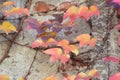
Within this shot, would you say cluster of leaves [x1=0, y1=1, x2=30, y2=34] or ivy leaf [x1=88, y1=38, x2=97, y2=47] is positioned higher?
cluster of leaves [x1=0, y1=1, x2=30, y2=34]

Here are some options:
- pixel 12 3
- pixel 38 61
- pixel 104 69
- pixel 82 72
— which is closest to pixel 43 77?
pixel 38 61

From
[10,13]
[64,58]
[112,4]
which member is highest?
[112,4]

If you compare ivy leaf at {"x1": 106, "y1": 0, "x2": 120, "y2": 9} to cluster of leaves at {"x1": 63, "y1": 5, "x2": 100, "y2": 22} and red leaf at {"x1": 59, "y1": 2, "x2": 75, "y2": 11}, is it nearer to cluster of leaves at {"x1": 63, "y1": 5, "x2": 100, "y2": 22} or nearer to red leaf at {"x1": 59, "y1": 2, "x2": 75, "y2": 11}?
cluster of leaves at {"x1": 63, "y1": 5, "x2": 100, "y2": 22}

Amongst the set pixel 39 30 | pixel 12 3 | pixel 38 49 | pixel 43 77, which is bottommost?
pixel 43 77

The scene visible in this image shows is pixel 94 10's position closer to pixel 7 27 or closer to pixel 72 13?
Answer: pixel 72 13

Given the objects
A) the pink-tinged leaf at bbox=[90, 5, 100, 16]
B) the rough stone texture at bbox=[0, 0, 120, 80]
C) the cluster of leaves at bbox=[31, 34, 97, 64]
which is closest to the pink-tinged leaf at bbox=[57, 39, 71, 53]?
the cluster of leaves at bbox=[31, 34, 97, 64]

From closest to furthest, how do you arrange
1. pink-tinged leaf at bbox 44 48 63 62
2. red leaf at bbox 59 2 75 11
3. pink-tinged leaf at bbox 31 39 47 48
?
pink-tinged leaf at bbox 44 48 63 62 → pink-tinged leaf at bbox 31 39 47 48 → red leaf at bbox 59 2 75 11

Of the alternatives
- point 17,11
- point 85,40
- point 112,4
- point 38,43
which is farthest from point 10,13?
point 112,4

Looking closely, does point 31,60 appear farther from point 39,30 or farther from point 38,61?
point 39,30

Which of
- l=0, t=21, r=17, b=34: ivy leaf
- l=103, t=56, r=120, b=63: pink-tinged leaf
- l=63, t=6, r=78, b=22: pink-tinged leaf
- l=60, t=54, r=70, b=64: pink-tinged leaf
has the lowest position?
l=103, t=56, r=120, b=63: pink-tinged leaf

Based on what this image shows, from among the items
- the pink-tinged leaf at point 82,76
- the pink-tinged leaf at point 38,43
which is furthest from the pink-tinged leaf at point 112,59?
the pink-tinged leaf at point 38,43

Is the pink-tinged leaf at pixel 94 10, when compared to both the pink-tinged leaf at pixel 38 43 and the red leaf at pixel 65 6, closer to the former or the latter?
the red leaf at pixel 65 6
